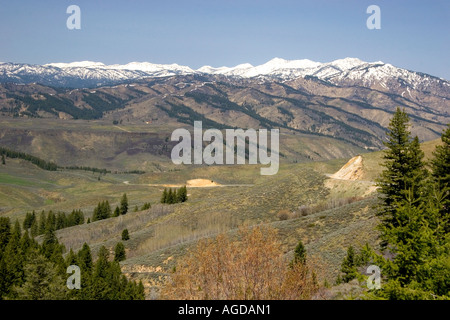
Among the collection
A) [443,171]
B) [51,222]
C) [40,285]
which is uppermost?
[443,171]

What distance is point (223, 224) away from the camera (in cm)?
7056

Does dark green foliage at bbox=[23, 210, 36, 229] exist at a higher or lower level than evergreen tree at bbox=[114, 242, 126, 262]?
lower

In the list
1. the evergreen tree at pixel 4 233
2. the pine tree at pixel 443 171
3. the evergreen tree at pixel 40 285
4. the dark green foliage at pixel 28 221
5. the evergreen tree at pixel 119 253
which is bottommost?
the dark green foliage at pixel 28 221

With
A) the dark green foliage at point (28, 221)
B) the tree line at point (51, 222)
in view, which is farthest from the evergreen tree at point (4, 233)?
the dark green foliage at point (28, 221)

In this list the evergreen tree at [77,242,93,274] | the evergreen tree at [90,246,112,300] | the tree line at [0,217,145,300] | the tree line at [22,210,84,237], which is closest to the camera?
the tree line at [0,217,145,300]

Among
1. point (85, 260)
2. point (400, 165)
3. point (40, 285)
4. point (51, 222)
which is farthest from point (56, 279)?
point (51, 222)

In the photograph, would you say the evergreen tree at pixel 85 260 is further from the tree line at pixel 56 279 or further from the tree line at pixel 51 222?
the tree line at pixel 51 222

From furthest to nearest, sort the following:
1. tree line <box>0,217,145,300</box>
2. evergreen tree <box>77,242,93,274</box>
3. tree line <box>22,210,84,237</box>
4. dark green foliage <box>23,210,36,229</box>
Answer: dark green foliage <box>23,210,36,229</box> → tree line <box>22,210,84,237</box> → evergreen tree <box>77,242,93,274</box> → tree line <box>0,217,145,300</box>

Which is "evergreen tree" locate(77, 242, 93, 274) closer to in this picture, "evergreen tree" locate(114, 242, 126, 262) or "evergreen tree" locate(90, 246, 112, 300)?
"evergreen tree" locate(90, 246, 112, 300)

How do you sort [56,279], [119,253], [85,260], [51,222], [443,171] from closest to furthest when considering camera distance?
[443,171], [56,279], [85,260], [119,253], [51,222]

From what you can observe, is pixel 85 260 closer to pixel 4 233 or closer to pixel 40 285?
pixel 40 285

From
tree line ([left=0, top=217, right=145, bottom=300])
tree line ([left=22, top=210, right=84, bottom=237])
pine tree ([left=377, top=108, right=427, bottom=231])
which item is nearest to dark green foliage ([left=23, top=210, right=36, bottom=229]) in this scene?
tree line ([left=22, top=210, right=84, bottom=237])
